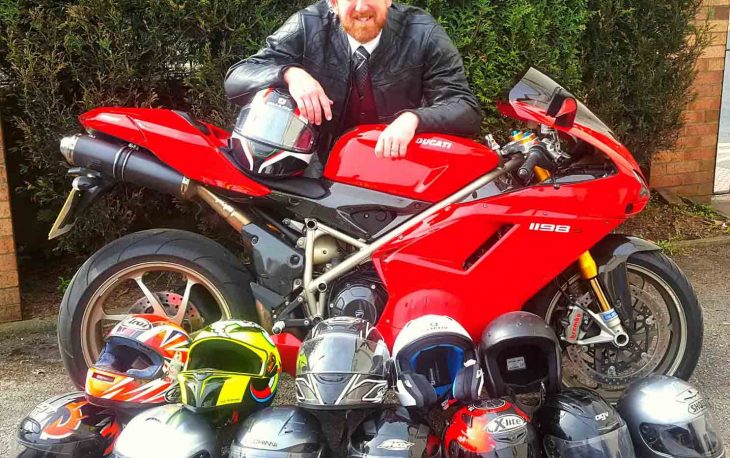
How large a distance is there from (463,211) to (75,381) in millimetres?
1842

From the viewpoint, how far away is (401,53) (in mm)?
3102

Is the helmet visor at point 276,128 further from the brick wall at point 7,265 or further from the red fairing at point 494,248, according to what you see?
the brick wall at point 7,265

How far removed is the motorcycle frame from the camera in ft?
9.25

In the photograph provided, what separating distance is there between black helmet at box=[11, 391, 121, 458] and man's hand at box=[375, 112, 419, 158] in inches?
57.5

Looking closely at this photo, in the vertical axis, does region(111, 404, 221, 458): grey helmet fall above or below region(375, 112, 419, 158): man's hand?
below

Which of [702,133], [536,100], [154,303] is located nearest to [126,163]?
[154,303]

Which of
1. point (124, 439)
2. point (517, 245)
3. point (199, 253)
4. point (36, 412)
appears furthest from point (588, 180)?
point (36, 412)

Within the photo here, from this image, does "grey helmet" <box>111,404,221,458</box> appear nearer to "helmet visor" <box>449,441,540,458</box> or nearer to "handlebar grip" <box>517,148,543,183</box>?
"helmet visor" <box>449,441,540,458</box>

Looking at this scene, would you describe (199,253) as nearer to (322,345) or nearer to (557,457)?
(322,345)

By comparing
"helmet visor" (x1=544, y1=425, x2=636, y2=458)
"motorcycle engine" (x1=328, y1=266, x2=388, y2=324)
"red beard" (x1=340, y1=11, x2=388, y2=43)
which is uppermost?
"red beard" (x1=340, y1=11, x2=388, y2=43)

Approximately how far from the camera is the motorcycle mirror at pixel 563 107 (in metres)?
2.65

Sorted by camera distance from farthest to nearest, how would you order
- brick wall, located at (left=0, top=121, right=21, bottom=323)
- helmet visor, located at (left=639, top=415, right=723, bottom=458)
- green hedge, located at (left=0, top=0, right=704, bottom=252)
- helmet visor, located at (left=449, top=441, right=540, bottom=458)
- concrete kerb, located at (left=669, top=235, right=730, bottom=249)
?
concrete kerb, located at (left=669, top=235, right=730, bottom=249) < brick wall, located at (left=0, top=121, right=21, bottom=323) < green hedge, located at (left=0, top=0, right=704, bottom=252) < helmet visor, located at (left=639, top=415, right=723, bottom=458) < helmet visor, located at (left=449, top=441, right=540, bottom=458)

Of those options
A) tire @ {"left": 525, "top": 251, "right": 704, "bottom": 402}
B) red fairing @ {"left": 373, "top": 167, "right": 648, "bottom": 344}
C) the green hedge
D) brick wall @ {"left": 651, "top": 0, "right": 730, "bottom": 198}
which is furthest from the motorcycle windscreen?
brick wall @ {"left": 651, "top": 0, "right": 730, "bottom": 198}

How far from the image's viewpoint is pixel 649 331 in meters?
3.02
